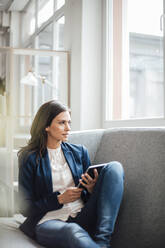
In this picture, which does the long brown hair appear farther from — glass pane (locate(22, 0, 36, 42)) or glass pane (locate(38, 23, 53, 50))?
glass pane (locate(22, 0, 36, 42))

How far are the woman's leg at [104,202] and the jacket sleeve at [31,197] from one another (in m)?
0.12

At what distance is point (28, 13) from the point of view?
4707mm

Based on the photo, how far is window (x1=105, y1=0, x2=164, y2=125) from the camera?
215 cm

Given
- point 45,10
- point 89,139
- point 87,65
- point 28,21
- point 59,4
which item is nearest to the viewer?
point 89,139

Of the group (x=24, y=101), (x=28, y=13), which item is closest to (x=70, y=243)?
(x=24, y=101)

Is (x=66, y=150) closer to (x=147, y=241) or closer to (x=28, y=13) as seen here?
(x=147, y=241)

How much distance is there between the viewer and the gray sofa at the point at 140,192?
142cm

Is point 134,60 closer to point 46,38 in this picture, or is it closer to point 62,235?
point 62,235

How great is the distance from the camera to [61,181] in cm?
152

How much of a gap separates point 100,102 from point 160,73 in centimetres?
79

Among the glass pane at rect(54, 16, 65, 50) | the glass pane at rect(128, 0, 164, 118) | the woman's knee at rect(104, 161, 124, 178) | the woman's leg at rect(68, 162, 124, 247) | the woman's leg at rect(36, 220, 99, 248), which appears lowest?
the woman's leg at rect(36, 220, 99, 248)

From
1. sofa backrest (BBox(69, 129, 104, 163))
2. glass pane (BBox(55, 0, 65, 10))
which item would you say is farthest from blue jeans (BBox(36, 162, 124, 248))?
glass pane (BBox(55, 0, 65, 10))

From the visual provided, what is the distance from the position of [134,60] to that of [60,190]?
1.39 m

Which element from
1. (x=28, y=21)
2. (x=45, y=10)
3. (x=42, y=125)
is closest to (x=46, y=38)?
(x=45, y=10)
